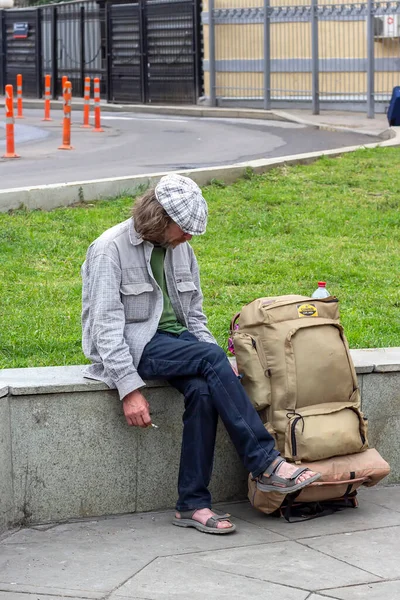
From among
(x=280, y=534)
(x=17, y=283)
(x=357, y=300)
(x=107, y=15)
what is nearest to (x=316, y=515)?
(x=280, y=534)

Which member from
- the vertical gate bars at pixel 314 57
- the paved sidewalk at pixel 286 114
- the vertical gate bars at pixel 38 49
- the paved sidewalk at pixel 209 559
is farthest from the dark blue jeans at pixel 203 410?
the vertical gate bars at pixel 38 49

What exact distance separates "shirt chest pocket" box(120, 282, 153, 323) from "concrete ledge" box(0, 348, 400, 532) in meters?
0.29

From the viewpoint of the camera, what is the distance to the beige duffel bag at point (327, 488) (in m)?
4.53

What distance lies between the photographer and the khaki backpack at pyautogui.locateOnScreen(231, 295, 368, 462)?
454 centimetres

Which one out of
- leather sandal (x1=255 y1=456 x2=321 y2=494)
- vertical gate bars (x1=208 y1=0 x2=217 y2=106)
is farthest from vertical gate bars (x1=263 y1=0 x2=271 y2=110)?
leather sandal (x1=255 y1=456 x2=321 y2=494)

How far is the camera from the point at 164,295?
477 cm

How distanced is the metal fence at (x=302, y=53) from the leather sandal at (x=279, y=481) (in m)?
16.2

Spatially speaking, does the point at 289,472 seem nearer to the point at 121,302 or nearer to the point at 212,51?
the point at 121,302

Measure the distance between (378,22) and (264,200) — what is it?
12054 millimetres

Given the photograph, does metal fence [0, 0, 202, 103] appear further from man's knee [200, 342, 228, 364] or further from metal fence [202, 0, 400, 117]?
man's knee [200, 342, 228, 364]

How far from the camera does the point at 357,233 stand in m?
8.97

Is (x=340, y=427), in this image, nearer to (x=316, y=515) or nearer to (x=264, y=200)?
(x=316, y=515)

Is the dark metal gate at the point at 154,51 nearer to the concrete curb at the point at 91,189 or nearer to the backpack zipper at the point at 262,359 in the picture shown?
the concrete curb at the point at 91,189

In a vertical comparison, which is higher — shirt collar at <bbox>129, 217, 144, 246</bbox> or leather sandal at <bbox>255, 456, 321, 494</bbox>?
shirt collar at <bbox>129, 217, 144, 246</bbox>
